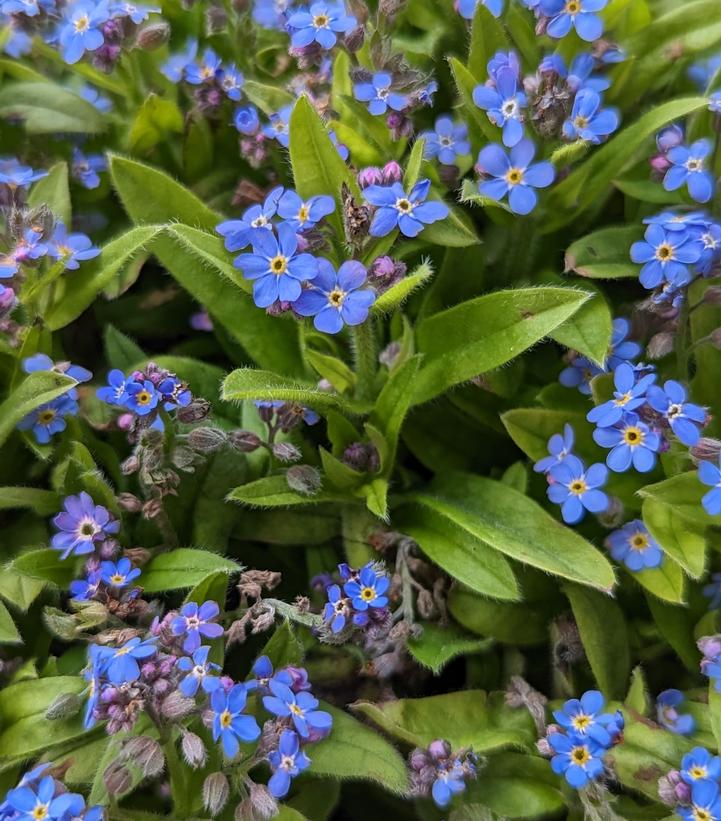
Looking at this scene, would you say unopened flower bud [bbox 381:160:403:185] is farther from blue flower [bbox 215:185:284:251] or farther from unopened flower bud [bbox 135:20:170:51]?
unopened flower bud [bbox 135:20:170:51]

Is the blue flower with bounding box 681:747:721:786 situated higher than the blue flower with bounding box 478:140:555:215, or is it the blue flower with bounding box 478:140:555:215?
the blue flower with bounding box 478:140:555:215

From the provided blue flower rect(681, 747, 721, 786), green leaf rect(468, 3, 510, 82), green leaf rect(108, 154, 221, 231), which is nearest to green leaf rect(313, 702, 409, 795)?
blue flower rect(681, 747, 721, 786)

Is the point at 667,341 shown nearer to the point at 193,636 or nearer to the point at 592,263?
the point at 592,263

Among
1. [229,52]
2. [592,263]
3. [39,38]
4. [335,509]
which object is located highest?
[39,38]

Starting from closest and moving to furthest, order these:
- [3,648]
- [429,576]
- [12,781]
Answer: [12,781] → [3,648] → [429,576]

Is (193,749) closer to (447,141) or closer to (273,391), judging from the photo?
(273,391)

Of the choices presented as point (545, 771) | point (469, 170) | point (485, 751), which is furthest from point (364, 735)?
point (469, 170)
